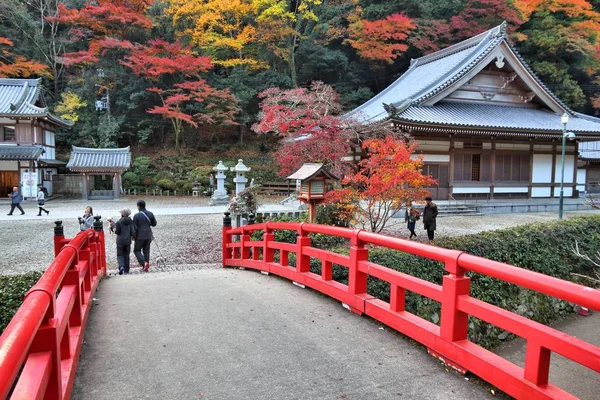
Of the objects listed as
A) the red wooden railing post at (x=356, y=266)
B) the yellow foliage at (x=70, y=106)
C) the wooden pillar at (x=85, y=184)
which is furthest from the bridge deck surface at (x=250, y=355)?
the yellow foliage at (x=70, y=106)

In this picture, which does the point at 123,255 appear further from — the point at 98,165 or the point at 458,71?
the point at 98,165

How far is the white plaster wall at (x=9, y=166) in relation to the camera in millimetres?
→ 25125

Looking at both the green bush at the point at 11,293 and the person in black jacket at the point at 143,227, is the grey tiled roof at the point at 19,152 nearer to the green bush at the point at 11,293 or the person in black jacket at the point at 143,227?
the person in black jacket at the point at 143,227

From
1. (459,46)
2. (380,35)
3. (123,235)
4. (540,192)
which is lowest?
(123,235)

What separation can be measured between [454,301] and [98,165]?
26825 mm

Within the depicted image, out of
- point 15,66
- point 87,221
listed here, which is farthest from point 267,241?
point 15,66

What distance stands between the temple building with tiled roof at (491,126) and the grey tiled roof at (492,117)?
5 centimetres

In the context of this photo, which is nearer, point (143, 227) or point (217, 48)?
point (143, 227)

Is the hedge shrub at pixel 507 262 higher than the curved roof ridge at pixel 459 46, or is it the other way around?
the curved roof ridge at pixel 459 46

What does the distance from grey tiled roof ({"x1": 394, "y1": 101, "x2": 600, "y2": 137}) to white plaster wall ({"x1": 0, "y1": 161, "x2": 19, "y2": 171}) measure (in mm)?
23406

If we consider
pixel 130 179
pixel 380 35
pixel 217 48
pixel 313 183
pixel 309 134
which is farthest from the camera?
pixel 217 48

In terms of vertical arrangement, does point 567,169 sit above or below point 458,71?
below

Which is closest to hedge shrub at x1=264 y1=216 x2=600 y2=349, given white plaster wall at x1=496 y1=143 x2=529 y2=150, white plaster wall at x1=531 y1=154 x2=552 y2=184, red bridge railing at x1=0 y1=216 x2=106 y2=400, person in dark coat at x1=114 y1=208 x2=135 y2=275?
person in dark coat at x1=114 y1=208 x2=135 y2=275

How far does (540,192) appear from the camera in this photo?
857 inches
